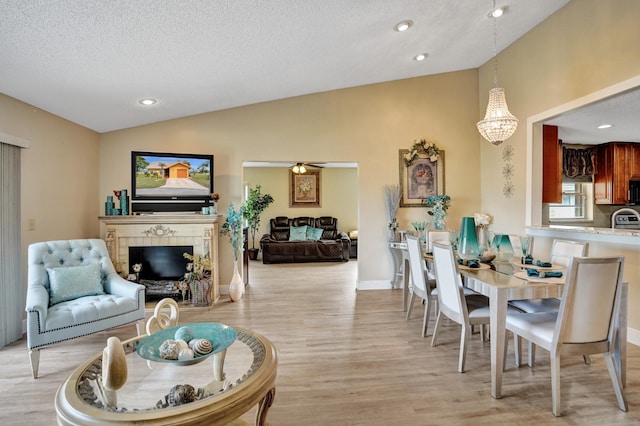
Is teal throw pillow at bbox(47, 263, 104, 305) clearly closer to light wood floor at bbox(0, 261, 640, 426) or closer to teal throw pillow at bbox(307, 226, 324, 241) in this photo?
light wood floor at bbox(0, 261, 640, 426)

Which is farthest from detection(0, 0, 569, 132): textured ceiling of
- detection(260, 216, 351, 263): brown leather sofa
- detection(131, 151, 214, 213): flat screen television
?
detection(260, 216, 351, 263): brown leather sofa

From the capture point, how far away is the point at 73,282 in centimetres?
301

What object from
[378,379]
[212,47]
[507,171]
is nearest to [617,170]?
[507,171]

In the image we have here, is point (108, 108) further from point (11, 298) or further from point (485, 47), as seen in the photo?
point (485, 47)

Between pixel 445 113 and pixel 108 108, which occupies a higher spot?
pixel 445 113

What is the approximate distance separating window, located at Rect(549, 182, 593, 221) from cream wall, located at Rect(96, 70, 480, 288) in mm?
2177

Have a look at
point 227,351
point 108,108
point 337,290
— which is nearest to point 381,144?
point 337,290

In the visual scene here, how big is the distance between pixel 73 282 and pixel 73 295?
0.38 feet

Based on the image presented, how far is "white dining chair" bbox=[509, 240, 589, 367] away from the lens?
2.64 m

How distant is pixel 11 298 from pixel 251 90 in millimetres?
3342

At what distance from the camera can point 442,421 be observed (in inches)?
77.5

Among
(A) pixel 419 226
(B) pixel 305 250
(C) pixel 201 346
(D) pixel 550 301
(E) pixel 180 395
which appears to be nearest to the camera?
(E) pixel 180 395

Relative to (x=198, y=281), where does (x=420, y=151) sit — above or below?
above

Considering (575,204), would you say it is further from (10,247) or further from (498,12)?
(10,247)
